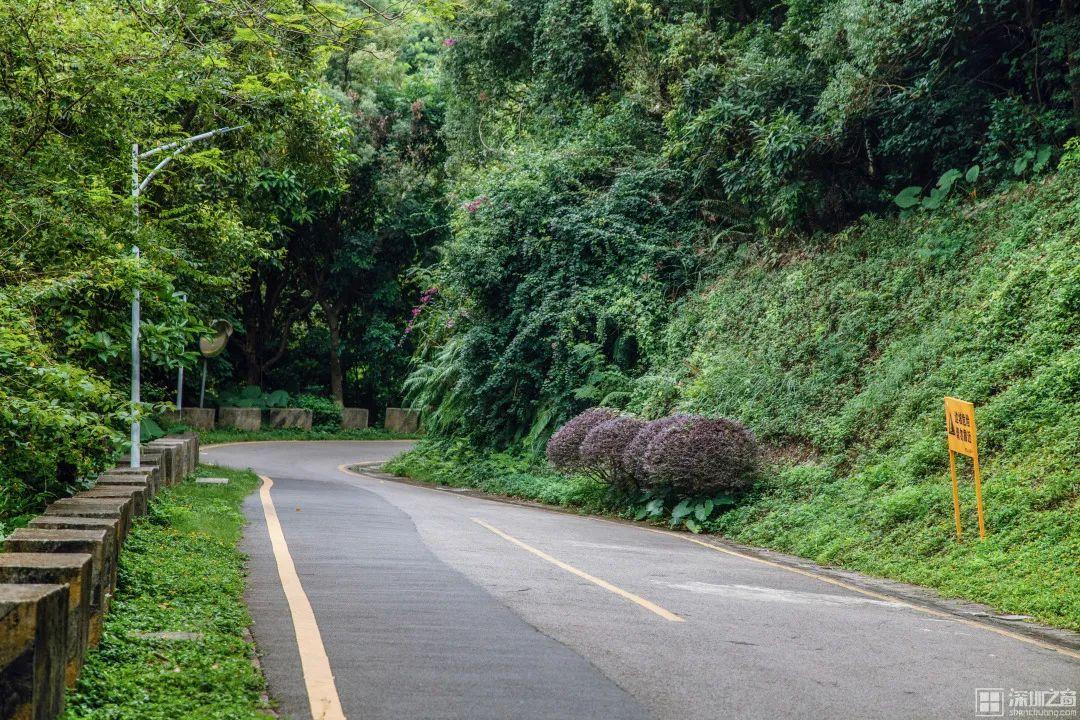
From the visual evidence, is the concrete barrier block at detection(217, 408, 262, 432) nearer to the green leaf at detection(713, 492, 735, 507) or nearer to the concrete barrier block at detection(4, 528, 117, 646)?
the green leaf at detection(713, 492, 735, 507)

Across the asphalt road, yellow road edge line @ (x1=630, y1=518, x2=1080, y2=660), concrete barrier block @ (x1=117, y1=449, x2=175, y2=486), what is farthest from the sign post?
concrete barrier block @ (x1=117, y1=449, x2=175, y2=486)

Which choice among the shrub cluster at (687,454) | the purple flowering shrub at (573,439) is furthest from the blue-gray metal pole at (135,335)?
the purple flowering shrub at (573,439)

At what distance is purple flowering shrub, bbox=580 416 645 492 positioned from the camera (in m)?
18.2

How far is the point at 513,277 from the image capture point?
88.0 feet

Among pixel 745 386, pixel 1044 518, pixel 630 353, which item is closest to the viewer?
pixel 1044 518

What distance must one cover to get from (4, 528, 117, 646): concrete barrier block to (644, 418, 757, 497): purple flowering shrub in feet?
35.6

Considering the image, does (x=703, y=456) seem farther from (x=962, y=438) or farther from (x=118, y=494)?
(x=118, y=494)

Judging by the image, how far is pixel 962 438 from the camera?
12.2 metres

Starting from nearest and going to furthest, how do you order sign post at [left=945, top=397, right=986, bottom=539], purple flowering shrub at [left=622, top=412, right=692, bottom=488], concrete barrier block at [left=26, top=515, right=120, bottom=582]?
concrete barrier block at [left=26, top=515, right=120, bottom=582] → sign post at [left=945, top=397, right=986, bottom=539] → purple flowering shrub at [left=622, top=412, right=692, bottom=488]

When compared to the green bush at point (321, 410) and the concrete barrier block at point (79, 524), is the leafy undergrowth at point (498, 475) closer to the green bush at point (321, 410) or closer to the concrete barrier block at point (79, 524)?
the concrete barrier block at point (79, 524)

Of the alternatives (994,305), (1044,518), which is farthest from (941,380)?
(1044,518)

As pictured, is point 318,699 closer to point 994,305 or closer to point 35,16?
point 35,16

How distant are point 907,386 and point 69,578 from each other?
43.3ft

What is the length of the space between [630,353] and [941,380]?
31.4ft
